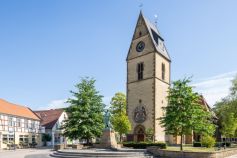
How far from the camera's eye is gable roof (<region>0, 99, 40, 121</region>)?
159 feet

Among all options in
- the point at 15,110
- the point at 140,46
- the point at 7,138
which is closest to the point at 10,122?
the point at 7,138

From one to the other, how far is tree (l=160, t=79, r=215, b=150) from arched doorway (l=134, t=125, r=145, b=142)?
1476 centimetres

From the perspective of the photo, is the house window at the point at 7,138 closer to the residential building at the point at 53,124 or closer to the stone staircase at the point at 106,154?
the residential building at the point at 53,124

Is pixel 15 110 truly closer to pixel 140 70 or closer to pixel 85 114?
pixel 85 114

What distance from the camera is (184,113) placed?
91.3 ft

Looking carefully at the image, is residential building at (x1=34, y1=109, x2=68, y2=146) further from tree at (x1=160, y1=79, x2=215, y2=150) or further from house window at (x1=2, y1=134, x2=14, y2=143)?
tree at (x1=160, y1=79, x2=215, y2=150)

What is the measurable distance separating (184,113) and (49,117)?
41966mm

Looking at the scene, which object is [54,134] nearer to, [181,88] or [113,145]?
[113,145]

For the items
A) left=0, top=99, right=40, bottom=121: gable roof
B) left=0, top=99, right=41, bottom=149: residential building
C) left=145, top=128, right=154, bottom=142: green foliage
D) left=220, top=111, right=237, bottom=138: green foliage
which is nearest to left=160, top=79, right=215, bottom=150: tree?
left=145, top=128, right=154, bottom=142: green foliage

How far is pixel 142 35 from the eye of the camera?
47219mm

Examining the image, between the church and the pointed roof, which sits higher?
the pointed roof

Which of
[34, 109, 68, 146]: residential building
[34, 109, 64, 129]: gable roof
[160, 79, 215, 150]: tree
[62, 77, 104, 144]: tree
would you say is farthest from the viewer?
[34, 109, 64, 129]: gable roof

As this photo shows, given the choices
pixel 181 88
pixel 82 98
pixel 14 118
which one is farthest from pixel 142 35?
pixel 14 118

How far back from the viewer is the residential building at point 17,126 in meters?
46.4
